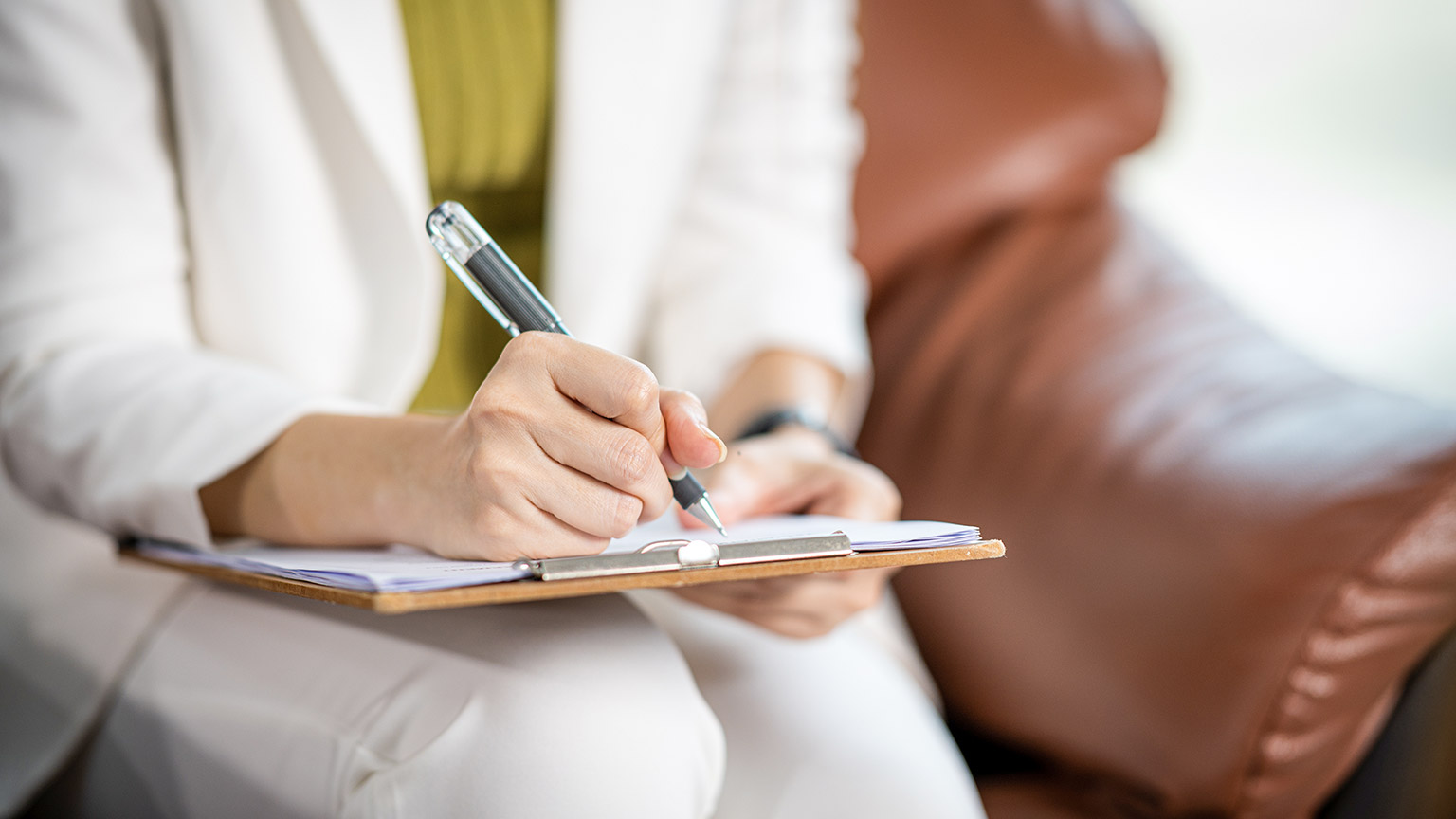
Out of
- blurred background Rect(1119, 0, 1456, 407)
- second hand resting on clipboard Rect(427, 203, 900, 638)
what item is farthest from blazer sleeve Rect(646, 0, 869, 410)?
blurred background Rect(1119, 0, 1456, 407)

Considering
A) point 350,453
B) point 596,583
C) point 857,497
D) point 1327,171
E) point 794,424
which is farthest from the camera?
point 1327,171

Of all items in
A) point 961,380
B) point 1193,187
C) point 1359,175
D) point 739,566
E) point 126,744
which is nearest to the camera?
point 739,566

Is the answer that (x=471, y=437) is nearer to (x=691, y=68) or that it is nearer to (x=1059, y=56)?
(x=691, y=68)

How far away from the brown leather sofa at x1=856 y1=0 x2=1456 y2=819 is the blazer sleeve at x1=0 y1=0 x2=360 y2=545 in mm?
495

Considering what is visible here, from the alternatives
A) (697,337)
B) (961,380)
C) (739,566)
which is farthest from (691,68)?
(739,566)

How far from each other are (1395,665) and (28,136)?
2.70ft

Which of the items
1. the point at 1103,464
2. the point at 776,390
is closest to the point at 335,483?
the point at 776,390

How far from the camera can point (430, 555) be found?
1.27 ft

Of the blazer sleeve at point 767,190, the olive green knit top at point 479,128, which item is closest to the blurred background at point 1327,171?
the blazer sleeve at point 767,190

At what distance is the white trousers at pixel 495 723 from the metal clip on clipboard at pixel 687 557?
0.28ft

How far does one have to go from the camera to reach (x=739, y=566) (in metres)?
0.32

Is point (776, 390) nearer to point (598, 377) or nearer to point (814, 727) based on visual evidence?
point (814, 727)

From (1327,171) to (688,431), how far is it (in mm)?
1324

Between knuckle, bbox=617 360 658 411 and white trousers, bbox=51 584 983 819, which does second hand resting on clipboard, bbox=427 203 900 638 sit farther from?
knuckle, bbox=617 360 658 411
